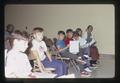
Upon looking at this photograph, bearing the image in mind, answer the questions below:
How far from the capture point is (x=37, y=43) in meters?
1.39

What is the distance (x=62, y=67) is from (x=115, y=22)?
36 centimetres

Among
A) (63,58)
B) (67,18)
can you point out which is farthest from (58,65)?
(67,18)

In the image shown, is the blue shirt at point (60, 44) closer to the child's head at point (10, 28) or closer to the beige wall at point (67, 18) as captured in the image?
the beige wall at point (67, 18)

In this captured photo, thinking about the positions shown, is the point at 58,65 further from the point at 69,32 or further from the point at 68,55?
the point at 69,32

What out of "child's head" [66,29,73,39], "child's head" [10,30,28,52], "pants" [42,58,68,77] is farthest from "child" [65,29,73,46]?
"child's head" [10,30,28,52]

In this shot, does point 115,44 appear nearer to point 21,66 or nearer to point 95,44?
point 95,44

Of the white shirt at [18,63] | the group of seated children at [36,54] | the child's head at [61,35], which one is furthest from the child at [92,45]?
the white shirt at [18,63]

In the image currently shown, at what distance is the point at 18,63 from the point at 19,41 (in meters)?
0.12

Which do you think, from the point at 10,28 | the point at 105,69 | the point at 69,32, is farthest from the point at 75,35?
the point at 10,28

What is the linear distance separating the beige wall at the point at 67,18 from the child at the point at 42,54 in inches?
1.6

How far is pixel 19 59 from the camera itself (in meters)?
1.39

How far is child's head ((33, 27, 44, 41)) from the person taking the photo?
138 cm

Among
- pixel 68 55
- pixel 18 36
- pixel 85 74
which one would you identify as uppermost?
pixel 18 36

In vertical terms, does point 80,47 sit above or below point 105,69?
above
